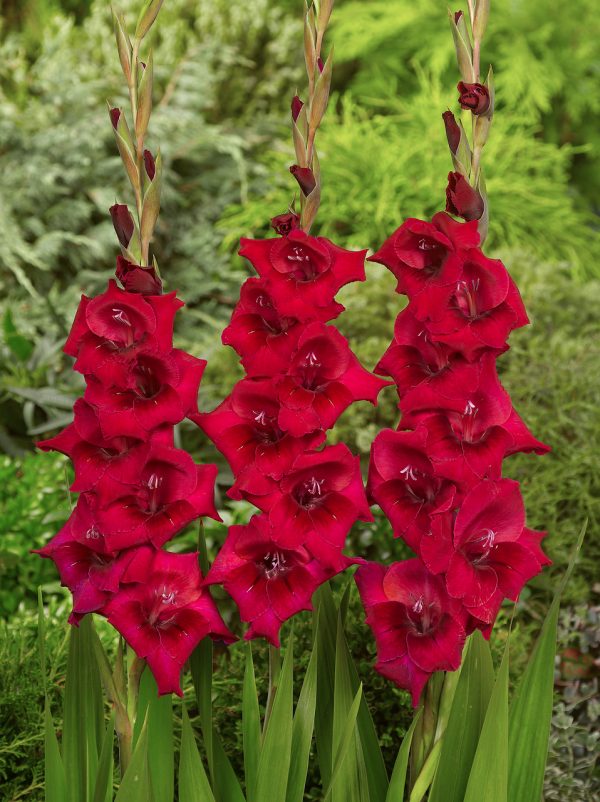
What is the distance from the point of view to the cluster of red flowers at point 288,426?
107 centimetres

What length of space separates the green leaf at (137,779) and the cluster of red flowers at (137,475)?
0.08 metres

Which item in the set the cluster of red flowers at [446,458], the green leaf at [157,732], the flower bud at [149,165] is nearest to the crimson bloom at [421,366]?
the cluster of red flowers at [446,458]

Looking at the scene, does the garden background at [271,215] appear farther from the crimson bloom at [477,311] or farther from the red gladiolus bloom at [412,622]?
the crimson bloom at [477,311]

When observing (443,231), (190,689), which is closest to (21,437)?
(190,689)

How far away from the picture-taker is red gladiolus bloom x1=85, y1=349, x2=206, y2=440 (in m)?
1.06

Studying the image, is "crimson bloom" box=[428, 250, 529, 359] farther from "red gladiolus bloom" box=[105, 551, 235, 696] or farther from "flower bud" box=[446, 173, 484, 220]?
"red gladiolus bloom" box=[105, 551, 235, 696]

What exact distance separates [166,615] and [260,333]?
33 centimetres

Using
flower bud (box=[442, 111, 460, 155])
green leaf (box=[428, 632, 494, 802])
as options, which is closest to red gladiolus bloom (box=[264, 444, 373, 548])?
green leaf (box=[428, 632, 494, 802])

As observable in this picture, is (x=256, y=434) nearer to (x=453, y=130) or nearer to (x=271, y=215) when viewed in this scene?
(x=453, y=130)

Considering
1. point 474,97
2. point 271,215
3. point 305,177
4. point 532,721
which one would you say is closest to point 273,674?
point 532,721

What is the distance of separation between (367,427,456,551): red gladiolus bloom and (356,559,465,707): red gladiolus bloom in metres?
0.05

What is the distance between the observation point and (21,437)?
3111 millimetres

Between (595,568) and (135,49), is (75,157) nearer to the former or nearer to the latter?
(595,568)

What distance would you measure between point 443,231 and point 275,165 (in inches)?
147
